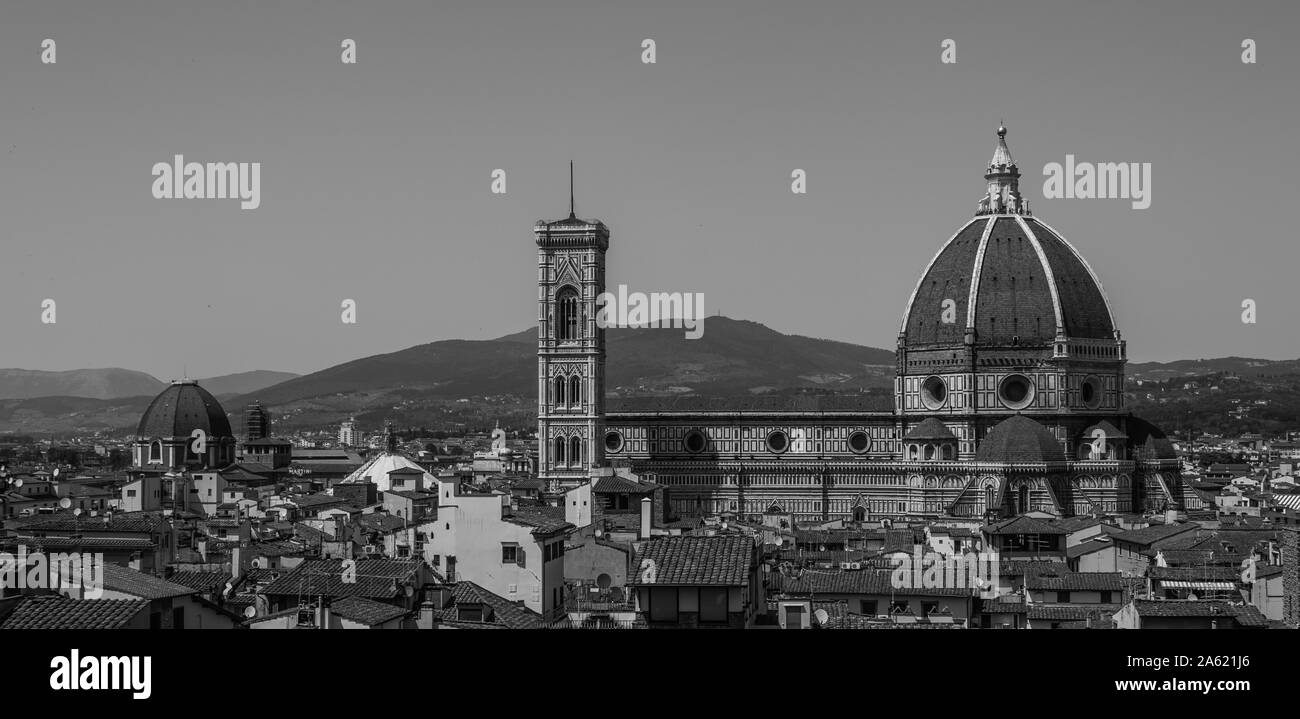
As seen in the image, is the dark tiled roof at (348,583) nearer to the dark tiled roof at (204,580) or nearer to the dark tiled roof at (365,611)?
the dark tiled roof at (365,611)

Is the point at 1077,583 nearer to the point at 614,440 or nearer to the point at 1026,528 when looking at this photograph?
the point at 1026,528

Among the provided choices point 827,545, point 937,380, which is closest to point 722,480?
point 937,380

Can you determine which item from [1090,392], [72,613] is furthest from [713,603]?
[1090,392]

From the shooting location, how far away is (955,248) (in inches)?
4845

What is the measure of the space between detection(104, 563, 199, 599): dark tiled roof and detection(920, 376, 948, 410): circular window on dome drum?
91926 millimetres

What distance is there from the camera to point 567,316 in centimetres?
11744

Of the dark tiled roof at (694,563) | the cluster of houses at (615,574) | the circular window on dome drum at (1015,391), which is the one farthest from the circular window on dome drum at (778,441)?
the dark tiled roof at (694,563)

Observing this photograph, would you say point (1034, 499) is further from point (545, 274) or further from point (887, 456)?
point (545, 274)

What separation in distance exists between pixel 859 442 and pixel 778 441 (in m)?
5.74

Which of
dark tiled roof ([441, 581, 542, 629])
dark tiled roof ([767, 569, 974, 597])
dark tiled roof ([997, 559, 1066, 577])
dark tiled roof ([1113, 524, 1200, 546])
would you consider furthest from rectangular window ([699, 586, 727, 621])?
dark tiled roof ([1113, 524, 1200, 546])

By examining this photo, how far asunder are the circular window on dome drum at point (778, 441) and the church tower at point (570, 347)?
1211 cm
